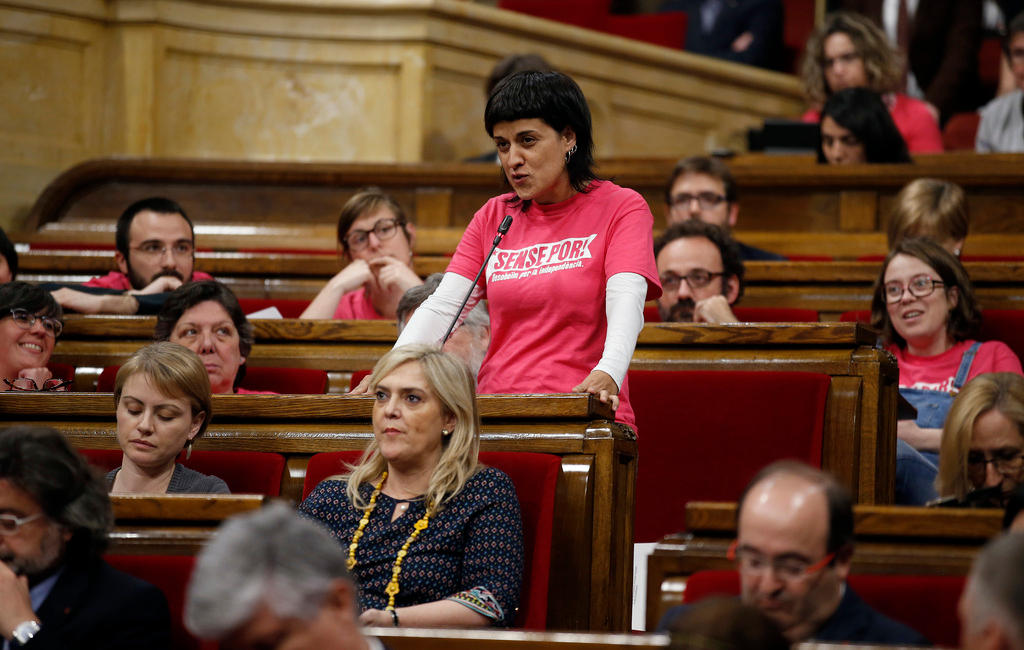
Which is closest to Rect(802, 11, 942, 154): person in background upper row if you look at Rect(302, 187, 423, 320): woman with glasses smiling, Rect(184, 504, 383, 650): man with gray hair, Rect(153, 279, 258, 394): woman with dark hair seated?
Rect(302, 187, 423, 320): woman with glasses smiling

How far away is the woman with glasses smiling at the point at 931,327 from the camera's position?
5.18 ft

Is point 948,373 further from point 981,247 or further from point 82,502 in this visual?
point 82,502

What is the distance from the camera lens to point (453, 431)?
118cm

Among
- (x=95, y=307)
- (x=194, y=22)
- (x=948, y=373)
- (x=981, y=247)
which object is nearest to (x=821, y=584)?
(x=948, y=373)

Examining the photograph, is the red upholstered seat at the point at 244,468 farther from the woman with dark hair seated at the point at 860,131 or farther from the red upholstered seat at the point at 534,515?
the woman with dark hair seated at the point at 860,131

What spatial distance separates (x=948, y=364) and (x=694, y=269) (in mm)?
332

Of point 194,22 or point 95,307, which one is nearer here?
point 95,307

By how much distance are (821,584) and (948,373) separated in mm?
833

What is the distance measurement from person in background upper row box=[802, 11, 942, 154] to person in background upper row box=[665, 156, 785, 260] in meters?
0.53

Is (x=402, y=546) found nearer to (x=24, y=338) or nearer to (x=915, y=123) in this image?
(x=24, y=338)

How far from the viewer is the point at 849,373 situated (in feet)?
4.64

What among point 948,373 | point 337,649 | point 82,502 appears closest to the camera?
point 337,649

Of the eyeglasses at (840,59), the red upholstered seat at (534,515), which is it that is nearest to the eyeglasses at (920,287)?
the red upholstered seat at (534,515)

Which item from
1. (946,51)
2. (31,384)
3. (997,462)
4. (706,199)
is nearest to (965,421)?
(997,462)
